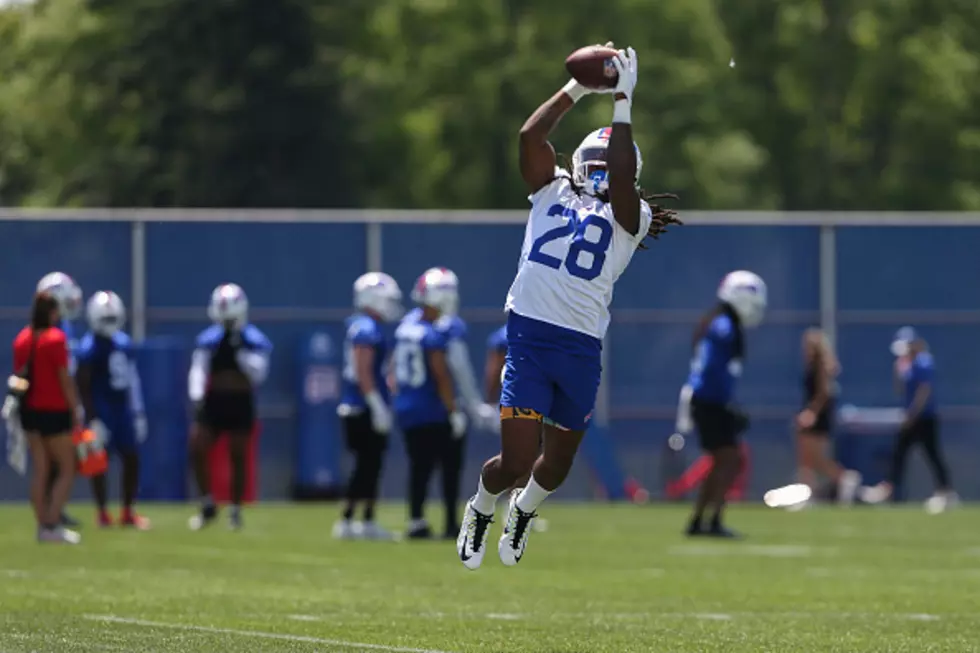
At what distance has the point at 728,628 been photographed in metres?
11.1

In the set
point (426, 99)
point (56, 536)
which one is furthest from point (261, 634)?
point (426, 99)

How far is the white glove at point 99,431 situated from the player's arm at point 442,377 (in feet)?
10.5

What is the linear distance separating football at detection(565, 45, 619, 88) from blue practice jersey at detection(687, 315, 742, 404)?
9.10 meters

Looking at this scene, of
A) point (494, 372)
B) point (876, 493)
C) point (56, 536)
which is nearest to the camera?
point (56, 536)

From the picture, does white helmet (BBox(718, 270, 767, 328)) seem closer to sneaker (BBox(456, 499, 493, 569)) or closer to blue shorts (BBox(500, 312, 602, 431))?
sneaker (BBox(456, 499, 493, 569))

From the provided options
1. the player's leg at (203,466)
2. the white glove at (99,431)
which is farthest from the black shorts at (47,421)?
the player's leg at (203,466)

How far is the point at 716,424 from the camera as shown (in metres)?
19.0

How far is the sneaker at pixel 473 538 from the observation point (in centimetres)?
1059

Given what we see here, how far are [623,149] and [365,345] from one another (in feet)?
29.5

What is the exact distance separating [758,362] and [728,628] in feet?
56.1

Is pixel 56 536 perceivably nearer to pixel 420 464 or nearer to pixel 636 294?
pixel 420 464

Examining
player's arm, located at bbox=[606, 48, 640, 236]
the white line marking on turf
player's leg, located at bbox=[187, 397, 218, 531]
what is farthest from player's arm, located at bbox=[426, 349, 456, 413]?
player's arm, located at bbox=[606, 48, 640, 236]

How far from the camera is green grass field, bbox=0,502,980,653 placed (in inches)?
406

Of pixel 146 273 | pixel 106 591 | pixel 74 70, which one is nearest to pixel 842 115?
pixel 74 70
